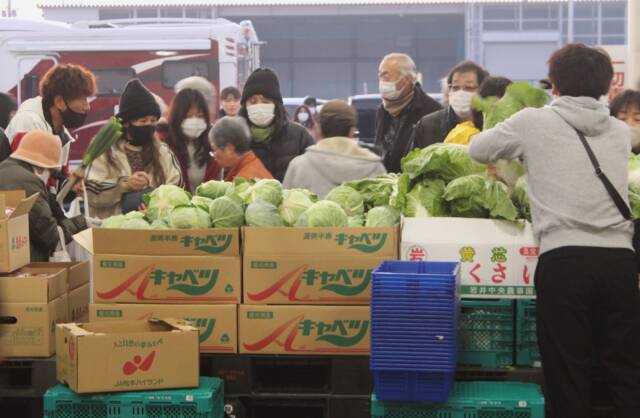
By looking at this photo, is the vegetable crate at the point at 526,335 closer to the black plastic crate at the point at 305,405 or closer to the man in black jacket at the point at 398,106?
the black plastic crate at the point at 305,405

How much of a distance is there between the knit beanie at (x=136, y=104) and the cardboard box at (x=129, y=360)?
312cm

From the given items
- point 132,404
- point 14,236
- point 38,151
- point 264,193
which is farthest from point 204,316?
point 38,151

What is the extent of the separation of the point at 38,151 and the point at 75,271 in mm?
1342

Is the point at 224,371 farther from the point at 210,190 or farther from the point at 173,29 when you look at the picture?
the point at 173,29

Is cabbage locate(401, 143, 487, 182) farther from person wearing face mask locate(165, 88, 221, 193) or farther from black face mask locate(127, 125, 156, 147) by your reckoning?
person wearing face mask locate(165, 88, 221, 193)

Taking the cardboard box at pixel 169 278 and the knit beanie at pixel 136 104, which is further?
the knit beanie at pixel 136 104

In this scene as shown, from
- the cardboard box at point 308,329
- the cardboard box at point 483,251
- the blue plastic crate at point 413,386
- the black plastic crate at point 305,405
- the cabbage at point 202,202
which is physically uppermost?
the cabbage at point 202,202

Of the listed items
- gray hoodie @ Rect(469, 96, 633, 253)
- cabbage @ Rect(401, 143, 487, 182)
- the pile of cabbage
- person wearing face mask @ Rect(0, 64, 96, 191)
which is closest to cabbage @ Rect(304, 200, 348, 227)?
the pile of cabbage

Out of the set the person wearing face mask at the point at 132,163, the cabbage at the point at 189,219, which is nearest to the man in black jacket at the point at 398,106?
the person wearing face mask at the point at 132,163

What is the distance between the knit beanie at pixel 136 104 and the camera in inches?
328

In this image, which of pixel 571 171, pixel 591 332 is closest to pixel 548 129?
pixel 571 171

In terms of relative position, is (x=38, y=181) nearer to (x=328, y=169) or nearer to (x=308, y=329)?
(x=328, y=169)

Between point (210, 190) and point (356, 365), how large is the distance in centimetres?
141

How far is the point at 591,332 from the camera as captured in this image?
198 inches
